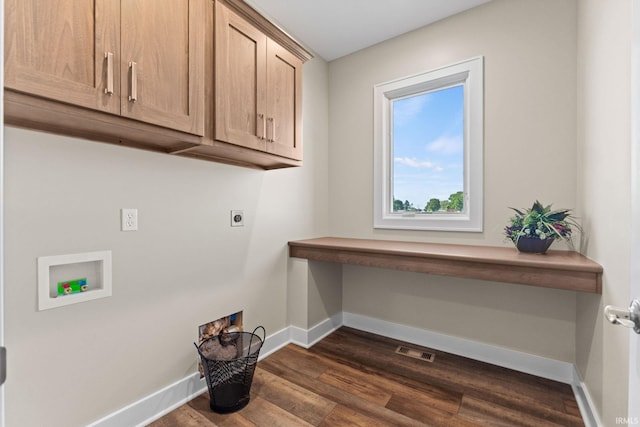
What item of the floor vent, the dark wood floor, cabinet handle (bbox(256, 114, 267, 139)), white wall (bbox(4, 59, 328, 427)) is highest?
cabinet handle (bbox(256, 114, 267, 139))

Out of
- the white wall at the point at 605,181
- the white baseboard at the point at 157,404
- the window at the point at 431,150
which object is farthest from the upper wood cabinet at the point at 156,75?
the white wall at the point at 605,181

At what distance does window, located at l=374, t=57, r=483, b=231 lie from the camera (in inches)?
88.7

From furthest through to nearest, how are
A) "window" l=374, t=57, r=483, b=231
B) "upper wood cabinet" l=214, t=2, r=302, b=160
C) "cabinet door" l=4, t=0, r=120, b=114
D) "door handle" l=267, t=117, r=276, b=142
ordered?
"window" l=374, t=57, r=483, b=231 → "door handle" l=267, t=117, r=276, b=142 → "upper wood cabinet" l=214, t=2, r=302, b=160 → "cabinet door" l=4, t=0, r=120, b=114

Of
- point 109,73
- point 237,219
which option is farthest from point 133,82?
point 237,219

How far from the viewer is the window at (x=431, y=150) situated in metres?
2.25

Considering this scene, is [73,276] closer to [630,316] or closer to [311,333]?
[311,333]

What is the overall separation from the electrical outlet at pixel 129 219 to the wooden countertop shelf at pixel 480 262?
1.24 metres

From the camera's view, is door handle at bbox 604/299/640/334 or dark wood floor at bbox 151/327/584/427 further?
dark wood floor at bbox 151/327/584/427

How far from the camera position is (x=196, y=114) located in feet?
4.77

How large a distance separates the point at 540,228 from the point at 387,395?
4.50 ft

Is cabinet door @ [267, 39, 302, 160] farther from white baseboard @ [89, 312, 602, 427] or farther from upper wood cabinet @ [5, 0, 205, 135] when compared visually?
white baseboard @ [89, 312, 602, 427]

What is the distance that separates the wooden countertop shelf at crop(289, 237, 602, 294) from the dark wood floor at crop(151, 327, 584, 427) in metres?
0.72

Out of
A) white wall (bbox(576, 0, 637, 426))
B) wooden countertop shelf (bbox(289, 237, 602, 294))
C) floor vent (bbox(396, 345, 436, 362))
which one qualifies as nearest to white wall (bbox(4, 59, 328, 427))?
wooden countertop shelf (bbox(289, 237, 602, 294))

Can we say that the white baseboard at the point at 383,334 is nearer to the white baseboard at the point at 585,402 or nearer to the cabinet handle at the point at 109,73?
the white baseboard at the point at 585,402
